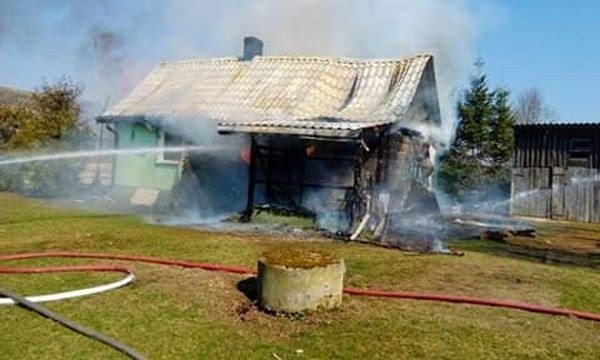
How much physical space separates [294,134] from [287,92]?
4.90m

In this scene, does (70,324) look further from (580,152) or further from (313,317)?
(580,152)

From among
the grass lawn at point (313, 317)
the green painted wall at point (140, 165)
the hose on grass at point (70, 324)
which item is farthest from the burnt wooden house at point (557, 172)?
the hose on grass at point (70, 324)

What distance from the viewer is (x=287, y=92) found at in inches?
690

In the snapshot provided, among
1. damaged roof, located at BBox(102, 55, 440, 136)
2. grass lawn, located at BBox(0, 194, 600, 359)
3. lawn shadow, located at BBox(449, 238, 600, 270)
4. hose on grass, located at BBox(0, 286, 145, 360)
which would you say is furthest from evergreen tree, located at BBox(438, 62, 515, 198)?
hose on grass, located at BBox(0, 286, 145, 360)

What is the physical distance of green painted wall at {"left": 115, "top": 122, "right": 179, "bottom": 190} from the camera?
1842 centimetres

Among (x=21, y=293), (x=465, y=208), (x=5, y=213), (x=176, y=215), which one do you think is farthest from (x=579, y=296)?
(x=465, y=208)

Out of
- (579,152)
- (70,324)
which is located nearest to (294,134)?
(70,324)

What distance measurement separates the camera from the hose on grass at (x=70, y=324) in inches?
183

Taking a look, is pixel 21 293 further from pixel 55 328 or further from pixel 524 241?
pixel 524 241

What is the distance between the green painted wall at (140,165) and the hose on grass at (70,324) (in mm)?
12148

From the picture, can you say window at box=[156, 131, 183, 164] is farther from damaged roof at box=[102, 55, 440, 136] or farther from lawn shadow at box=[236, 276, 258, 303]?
lawn shadow at box=[236, 276, 258, 303]

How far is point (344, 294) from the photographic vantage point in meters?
6.80

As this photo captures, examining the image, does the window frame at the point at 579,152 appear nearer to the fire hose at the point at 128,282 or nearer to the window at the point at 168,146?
the window at the point at 168,146

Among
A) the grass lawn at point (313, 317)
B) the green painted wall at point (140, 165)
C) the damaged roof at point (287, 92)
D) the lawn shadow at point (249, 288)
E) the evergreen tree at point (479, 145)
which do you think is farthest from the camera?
the evergreen tree at point (479, 145)
